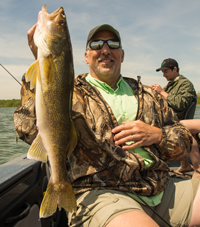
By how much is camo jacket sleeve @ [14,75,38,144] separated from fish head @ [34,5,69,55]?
0.47 metres

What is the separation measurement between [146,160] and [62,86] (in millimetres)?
1233

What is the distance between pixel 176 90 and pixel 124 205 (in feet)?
14.3

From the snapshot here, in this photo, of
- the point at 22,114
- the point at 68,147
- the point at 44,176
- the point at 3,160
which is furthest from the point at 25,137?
the point at 3,160

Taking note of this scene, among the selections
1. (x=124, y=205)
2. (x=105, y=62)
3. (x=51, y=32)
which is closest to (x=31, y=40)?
(x=51, y=32)

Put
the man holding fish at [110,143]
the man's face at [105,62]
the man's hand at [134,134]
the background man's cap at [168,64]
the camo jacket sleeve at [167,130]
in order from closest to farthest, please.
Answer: the man holding fish at [110,143]
the man's hand at [134,134]
the camo jacket sleeve at [167,130]
the man's face at [105,62]
the background man's cap at [168,64]

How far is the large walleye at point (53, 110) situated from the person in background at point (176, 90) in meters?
3.38

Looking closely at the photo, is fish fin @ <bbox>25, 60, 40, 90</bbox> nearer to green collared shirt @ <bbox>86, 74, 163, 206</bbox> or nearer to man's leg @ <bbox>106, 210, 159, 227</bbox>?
green collared shirt @ <bbox>86, 74, 163, 206</bbox>

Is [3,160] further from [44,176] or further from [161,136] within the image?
[161,136]

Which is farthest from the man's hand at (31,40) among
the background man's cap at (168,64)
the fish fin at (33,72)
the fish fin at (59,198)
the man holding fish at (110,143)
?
the background man's cap at (168,64)

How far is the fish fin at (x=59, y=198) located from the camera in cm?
164

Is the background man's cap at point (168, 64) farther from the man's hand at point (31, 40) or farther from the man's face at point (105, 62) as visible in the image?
the man's hand at point (31, 40)

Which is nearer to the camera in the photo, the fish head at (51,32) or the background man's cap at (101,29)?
the fish head at (51,32)

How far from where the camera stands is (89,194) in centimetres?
193

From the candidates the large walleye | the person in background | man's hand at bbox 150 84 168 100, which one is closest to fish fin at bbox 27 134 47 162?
the large walleye
